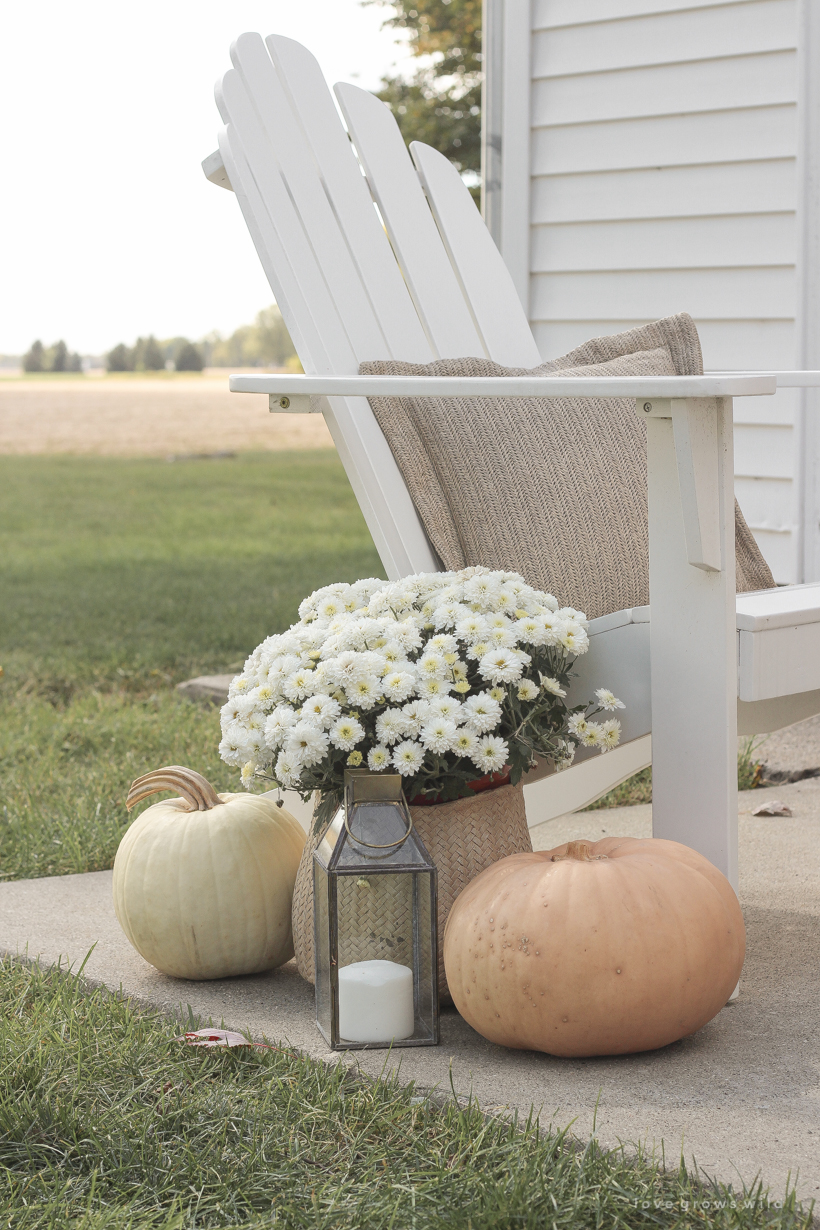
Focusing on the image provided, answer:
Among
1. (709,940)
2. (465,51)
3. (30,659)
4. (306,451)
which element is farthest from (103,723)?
(306,451)

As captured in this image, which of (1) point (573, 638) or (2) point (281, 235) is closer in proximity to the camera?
(1) point (573, 638)

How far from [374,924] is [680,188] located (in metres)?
2.69

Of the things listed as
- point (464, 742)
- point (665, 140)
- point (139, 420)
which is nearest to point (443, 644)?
point (464, 742)

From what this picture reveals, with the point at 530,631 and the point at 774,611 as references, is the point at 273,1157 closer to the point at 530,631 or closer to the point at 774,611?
the point at 530,631

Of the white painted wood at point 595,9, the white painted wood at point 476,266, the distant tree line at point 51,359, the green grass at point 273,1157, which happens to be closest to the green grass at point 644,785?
the white painted wood at point 476,266

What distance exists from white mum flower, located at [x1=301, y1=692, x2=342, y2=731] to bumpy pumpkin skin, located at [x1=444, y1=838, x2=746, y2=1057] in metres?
0.29

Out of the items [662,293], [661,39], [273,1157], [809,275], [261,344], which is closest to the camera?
[273,1157]

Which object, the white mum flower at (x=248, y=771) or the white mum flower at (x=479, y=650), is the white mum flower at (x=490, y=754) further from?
the white mum flower at (x=248, y=771)

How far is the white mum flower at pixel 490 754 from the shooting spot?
5.17ft

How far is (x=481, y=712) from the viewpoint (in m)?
1.58

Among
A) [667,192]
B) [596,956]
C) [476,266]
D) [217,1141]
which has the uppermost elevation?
[667,192]

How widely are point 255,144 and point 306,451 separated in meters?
14.7

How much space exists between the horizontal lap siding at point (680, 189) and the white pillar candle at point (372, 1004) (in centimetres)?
217

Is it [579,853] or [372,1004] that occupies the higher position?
[579,853]
